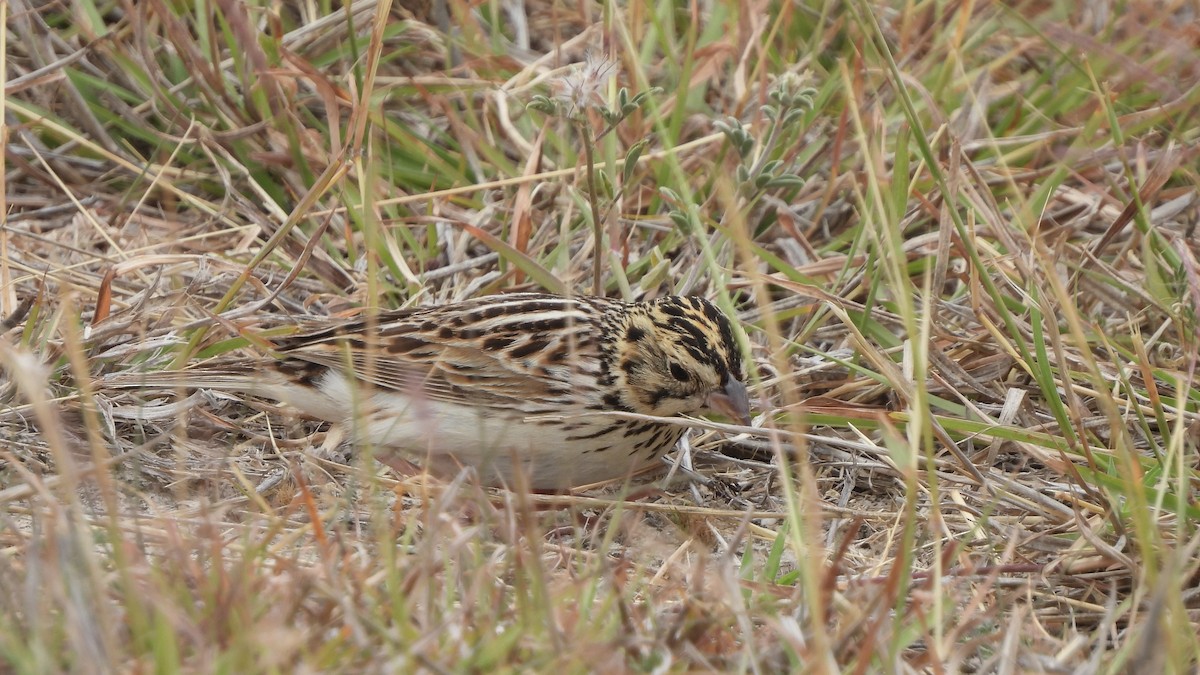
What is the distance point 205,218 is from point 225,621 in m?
4.01

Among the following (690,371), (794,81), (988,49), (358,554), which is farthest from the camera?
(988,49)

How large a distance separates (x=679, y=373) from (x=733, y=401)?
0.77 feet

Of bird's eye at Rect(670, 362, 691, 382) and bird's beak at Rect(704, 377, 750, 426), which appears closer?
bird's beak at Rect(704, 377, 750, 426)

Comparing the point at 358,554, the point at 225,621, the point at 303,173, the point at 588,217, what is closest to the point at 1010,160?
the point at 588,217

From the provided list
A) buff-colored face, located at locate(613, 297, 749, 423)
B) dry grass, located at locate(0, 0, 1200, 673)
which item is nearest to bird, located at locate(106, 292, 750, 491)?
buff-colored face, located at locate(613, 297, 749, 423)

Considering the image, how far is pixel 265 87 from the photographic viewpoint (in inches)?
257

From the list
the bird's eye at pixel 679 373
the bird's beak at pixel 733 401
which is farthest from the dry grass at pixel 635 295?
the bird's eye at pixel 679 373

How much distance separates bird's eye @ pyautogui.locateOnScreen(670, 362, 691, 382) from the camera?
503cm

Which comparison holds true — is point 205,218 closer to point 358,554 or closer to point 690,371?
point 690,371

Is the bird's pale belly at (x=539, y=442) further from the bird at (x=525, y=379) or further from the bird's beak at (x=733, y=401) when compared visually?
the bird's beak at (x=733, y=401)

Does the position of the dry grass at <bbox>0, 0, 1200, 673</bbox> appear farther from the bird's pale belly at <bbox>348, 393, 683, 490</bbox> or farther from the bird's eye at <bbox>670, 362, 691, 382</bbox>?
the bird's eye at <bbox>670, 362, 691, 382</bbox>

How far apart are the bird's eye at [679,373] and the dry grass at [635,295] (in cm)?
40

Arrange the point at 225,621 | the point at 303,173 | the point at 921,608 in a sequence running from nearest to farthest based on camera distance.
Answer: the point at 225,621 → the point at 921,608 → the point at 303,173

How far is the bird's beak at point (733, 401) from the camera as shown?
4898 mm
